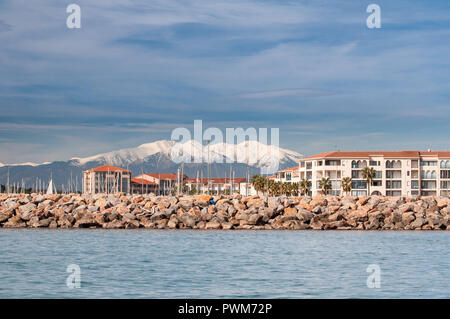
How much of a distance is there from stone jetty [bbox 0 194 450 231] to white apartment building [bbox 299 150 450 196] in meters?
53.4

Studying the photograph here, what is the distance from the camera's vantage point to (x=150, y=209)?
55.7m

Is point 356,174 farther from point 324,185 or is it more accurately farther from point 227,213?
point 227,213

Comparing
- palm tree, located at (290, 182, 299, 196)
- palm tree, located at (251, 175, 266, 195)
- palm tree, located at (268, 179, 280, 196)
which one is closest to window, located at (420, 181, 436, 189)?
palm tree, located at (290, 182, 299, 196)

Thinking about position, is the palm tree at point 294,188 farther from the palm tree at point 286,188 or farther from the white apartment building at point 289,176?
the white apartment building at point 289,176

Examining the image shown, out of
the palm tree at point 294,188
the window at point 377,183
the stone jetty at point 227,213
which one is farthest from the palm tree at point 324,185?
the stone jetty at point 227,213

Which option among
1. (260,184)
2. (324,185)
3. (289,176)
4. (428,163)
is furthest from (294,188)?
(428,163)

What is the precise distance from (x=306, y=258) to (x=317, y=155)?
307 feet

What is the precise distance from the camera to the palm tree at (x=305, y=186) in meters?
114

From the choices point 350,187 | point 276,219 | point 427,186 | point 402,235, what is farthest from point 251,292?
Result: point 427,186

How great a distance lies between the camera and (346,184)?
359 feet

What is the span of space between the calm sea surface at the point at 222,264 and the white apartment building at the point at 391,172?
6776cm

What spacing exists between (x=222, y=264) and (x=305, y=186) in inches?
3437

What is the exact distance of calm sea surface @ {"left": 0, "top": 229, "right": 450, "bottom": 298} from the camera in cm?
2034

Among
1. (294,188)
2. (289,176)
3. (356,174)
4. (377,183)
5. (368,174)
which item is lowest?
(294,188)
